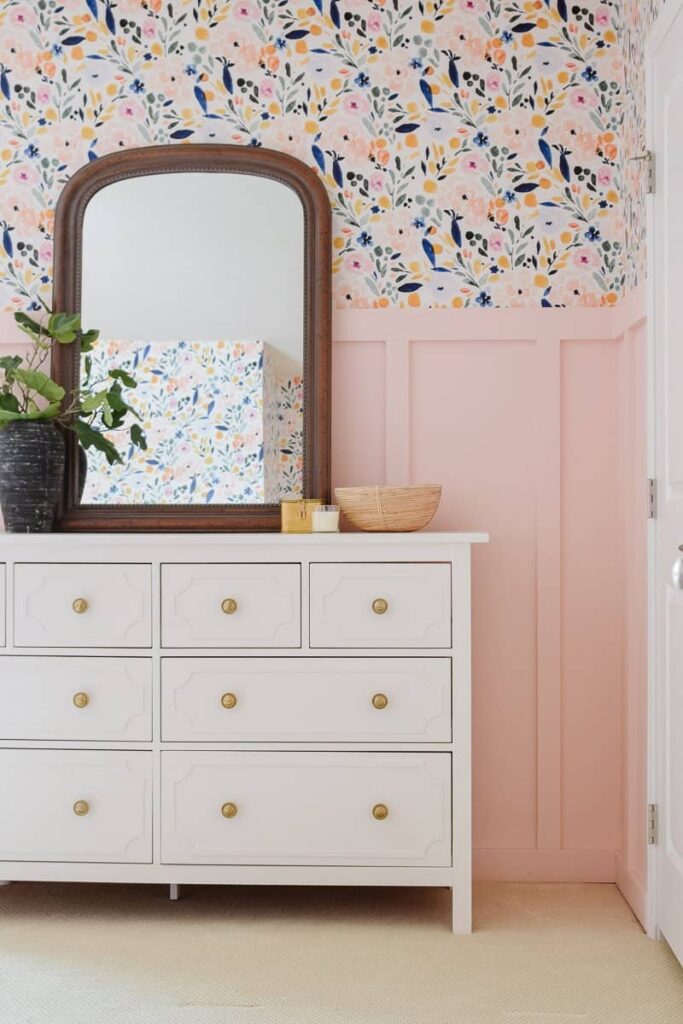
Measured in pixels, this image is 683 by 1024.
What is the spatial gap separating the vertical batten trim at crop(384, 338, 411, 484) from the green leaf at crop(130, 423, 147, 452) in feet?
2.36

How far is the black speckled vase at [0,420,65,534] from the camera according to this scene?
2.72m

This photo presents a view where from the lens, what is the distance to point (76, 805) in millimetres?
2461

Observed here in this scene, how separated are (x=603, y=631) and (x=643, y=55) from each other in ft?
5.21

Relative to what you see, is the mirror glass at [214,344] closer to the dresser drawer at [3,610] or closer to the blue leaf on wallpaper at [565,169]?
the dresser drawer at [3,610]

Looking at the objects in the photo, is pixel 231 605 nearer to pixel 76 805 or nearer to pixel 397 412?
pixel 76 805

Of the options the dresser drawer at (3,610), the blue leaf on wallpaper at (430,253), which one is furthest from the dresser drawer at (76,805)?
the blue leaf on wallpaper at (430,253)

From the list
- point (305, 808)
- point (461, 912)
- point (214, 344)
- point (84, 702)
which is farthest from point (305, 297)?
point (461, 912)

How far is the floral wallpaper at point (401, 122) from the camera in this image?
9.48 ft

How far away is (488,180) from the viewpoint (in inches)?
114

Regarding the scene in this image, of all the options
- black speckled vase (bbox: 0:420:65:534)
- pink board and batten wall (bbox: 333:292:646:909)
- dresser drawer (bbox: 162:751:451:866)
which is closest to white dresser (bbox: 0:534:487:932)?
dresser drawer (bbox: 162:751:451:866)

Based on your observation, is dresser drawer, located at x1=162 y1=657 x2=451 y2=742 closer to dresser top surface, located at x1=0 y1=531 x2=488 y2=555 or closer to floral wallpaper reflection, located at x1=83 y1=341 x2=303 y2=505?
dresser top surface, located at x1=0 y1=531 x2=488 y2=555

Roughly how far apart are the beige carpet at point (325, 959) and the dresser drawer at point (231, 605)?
2.44 feet

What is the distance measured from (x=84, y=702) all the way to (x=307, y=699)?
568 mm

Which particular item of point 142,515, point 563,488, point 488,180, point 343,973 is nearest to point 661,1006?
point 343,973
